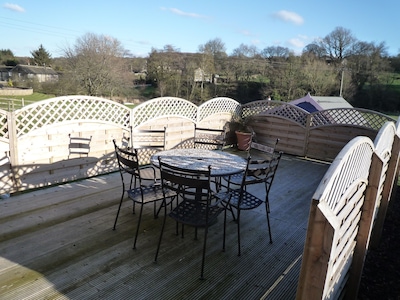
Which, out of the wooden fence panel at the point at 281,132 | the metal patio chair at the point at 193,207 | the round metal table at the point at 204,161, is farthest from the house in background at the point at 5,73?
the metal patio chair at the point at 193,207

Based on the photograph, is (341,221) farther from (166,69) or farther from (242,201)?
(166,69)

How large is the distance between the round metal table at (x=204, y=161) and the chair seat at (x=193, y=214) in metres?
0.32

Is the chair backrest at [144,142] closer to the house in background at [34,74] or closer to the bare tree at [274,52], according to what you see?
the bare tree at [274,52]

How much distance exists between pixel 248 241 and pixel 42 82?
26172mm

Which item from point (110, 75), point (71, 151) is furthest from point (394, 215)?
point (110, 75)

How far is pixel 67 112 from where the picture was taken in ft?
13.4

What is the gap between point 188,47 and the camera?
75.6 feet

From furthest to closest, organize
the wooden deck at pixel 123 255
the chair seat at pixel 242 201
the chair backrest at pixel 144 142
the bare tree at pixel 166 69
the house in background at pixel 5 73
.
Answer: the house in background at pixel 5 73 < the bare tree at pixel 166 69 < the chair backrest at pixel 144 142 < the chair seat at pixel 242 201 < the wooden deck at pixel 123 255

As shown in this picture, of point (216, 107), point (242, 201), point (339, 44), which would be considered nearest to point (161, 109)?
point (216, 107)

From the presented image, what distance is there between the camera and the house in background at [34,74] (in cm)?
2462

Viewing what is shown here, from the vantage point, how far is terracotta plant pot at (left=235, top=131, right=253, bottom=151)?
6777 millimetres

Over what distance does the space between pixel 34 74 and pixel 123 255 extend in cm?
3068

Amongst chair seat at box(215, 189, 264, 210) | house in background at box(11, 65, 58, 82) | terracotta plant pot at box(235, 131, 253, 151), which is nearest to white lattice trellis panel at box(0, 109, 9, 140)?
chair seat at box(215, 189, 264, 210)

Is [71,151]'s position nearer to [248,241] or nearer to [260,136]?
[248,241]
